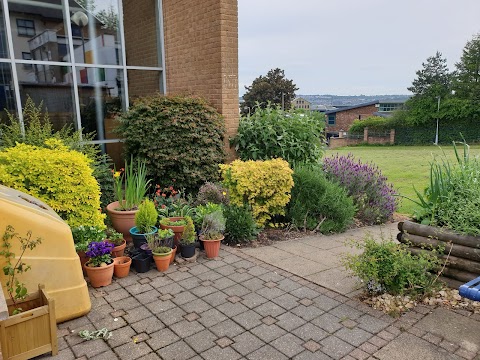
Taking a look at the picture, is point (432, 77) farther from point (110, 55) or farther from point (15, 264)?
point (15, 264)

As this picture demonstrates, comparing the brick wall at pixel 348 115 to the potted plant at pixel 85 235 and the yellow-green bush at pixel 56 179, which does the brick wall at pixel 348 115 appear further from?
the potted plant at pixel 85 235

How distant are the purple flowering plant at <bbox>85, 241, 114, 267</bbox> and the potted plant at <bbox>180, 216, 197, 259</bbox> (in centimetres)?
92

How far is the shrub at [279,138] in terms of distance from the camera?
266 inches

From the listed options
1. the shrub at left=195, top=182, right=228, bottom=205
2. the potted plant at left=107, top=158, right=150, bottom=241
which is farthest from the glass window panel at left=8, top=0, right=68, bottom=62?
the shrub at left=195, top=182, right=228, bottom=205

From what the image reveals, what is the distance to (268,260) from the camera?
→ 4363 mm

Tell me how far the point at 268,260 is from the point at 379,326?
5.47ft

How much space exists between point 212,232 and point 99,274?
1.42 metres

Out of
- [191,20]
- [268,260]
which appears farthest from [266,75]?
[268,260]

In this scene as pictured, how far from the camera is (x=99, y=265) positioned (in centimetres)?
360

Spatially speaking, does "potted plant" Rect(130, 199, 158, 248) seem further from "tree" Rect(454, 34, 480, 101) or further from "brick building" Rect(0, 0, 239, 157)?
"tree" Rect(454, 34, 480, 101)

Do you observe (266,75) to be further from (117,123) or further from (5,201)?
(5,201)

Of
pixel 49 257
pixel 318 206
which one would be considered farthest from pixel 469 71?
pixel 49 257

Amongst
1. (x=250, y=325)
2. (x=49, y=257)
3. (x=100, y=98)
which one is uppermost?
(x=100, y=98)

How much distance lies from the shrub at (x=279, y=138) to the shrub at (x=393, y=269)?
3421 millimetres
